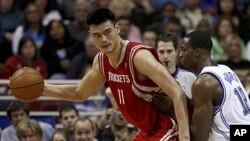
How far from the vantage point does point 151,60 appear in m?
7.25

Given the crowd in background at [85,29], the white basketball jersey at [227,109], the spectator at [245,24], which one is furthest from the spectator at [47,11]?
the white basketball jersey at [227,109]

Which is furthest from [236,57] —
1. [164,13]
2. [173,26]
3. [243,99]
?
[243,99]

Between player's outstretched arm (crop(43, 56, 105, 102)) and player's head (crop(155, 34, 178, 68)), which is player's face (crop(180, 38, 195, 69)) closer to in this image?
player's outstretched arm (crop(43, 56, 105, 102))

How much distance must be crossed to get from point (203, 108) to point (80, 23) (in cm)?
710

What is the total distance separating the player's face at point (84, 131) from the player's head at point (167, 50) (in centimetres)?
166

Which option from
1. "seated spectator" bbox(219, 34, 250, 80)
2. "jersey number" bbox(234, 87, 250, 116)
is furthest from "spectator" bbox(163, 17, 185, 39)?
"jersey number" bbox(234, 87, 250, 116)

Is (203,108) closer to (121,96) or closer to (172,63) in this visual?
(121,96)

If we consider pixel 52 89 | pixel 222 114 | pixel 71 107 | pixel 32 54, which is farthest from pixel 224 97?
pixel 32 54

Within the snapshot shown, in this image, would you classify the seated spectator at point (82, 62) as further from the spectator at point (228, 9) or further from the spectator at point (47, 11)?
the spectator at point (228, 9)

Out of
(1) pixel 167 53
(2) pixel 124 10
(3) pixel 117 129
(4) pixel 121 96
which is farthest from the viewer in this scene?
(2) pixel 124 10

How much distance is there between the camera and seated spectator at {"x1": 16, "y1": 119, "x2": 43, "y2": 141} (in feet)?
33.7

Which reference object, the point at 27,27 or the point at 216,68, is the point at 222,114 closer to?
the point at 216,68

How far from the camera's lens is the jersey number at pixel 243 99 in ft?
24.2

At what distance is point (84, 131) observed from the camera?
10453 millimetres
